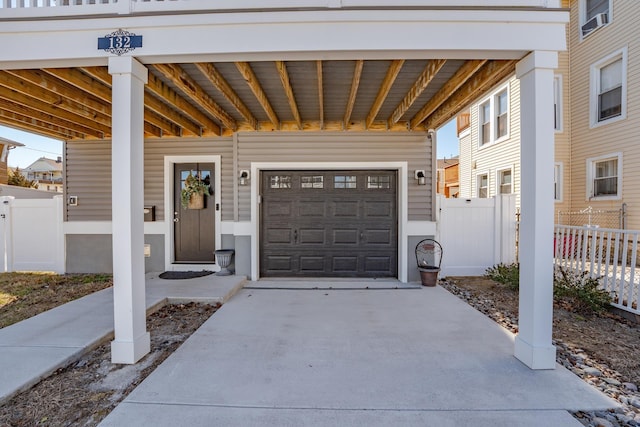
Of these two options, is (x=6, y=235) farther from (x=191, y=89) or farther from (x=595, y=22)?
(x=595, y=22)

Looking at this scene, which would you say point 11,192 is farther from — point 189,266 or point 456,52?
point 456,52

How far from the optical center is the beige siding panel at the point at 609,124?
643 centimetres

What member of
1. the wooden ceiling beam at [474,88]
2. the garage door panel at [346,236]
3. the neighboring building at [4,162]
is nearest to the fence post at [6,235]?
the garage door panel at [346,236]

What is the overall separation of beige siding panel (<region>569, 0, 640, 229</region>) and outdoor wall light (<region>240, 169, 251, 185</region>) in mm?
7644

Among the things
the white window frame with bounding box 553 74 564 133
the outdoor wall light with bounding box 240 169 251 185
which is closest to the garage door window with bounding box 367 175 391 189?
the outdoor wall light with bounding box 240 169 251 185

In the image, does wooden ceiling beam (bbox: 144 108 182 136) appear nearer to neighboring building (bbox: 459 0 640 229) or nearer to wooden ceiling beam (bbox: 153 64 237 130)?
wooden ceiling beam (bbox: 153 64 237 130)

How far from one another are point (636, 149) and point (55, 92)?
9812mm

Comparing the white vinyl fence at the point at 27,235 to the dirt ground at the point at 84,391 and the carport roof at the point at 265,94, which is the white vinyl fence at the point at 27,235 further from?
the dirt ground at the point at 84,391

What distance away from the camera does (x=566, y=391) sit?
2.21m

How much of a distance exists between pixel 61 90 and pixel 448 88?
451cm

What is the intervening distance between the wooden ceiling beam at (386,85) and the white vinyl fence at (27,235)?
6.06 metres

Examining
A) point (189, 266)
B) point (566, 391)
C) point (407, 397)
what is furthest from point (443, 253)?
point (189, 266)

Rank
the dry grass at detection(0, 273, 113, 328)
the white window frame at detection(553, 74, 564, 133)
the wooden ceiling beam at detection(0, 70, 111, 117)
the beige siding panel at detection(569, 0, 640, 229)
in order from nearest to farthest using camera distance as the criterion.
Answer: the wooden ceiling beam at detection(0, 70, 111, 117)
the dry grass at detection(0, 273, 113, 328)
the beige siding panel at detection(569, 0, 640, 229)
the white window frame at detection(553, 74, 564, 133)

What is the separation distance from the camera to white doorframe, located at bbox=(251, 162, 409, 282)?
532cm
